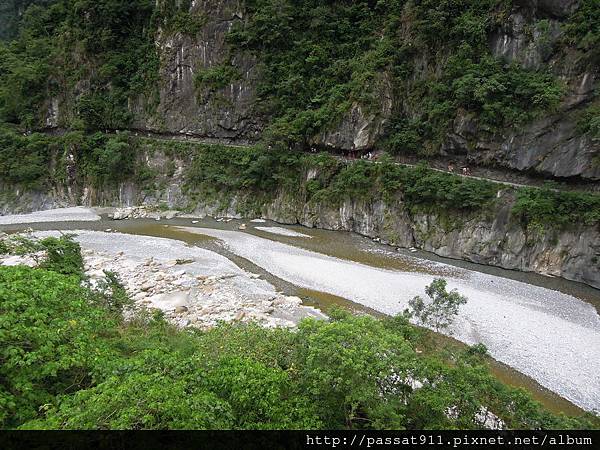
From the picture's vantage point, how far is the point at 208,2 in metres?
37.5

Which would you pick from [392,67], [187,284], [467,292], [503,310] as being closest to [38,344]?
[187,284]

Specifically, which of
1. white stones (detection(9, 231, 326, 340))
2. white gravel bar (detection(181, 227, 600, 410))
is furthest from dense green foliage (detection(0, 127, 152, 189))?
white gravel bar (detection(181, 227, 600, 410))

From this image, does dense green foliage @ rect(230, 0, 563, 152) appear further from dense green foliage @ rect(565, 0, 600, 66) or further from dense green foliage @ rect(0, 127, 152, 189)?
dense green foliage @ rect(0, 127, 152, 189)

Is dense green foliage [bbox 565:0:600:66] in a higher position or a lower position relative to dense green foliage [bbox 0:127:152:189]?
higher

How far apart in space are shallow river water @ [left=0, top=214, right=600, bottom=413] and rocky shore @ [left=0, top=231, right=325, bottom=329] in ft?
4.37

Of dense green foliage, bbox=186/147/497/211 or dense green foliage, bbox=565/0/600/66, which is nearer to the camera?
dense green foliage, bbox=565/0/600/66

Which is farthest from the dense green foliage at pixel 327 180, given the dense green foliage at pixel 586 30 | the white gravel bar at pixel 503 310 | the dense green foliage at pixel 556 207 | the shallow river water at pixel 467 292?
the dense green foliage at pixel 586 30

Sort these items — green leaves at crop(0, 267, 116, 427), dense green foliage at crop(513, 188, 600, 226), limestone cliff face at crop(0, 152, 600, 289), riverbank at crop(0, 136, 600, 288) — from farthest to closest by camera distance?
1. riverbank at crop(0, 136, 600, 288)
2. limestone cliff face at crop(0, 152, 600, 289)
3. dense green foliage at crop(513, 188, 600, 226)
4. green leaves at crop(0, 267, 116, 427)

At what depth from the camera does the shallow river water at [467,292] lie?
1337cm

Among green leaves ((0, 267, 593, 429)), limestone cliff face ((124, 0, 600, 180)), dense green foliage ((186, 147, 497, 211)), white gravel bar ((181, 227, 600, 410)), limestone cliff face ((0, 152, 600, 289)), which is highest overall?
limestone cliff face ((124, 0, 600, 180))

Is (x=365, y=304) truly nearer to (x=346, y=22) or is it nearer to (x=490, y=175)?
(x=490, y=175)

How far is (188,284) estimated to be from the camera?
64.5ft

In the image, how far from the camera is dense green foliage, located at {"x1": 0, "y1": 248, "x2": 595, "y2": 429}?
616 centimetres
